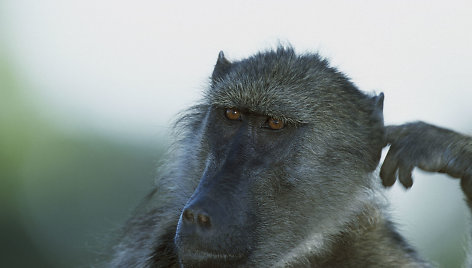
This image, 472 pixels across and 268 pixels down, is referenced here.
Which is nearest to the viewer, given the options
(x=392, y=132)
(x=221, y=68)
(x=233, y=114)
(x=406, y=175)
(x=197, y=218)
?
(x=197, y=218)

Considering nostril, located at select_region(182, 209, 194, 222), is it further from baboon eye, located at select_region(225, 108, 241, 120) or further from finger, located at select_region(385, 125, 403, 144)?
finger, located at select_region(385, 125, 403, 144)

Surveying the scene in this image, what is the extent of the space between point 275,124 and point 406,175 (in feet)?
3.19

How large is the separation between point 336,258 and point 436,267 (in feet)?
3.37

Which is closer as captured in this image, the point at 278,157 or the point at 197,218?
the point at 197,218

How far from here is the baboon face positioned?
15.9 feet

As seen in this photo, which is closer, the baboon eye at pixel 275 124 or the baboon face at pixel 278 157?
the baboon face at pixel 278 157

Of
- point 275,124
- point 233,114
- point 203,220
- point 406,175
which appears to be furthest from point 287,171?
point 203,220

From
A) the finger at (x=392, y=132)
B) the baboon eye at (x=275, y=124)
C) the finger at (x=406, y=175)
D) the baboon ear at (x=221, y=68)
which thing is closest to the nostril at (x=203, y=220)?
the baboon eye at (x=275, y=124)

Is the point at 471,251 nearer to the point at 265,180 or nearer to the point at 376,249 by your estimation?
the point at 376,249

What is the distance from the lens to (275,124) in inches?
218

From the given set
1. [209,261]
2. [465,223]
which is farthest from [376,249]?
[209,261]

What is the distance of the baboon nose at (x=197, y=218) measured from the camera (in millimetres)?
Answer: 4641

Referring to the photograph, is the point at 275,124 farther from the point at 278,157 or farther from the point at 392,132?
the point at 392,132

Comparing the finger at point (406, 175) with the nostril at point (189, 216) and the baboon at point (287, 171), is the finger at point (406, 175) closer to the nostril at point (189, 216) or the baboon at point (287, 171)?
the baboon at point (287, 171)
